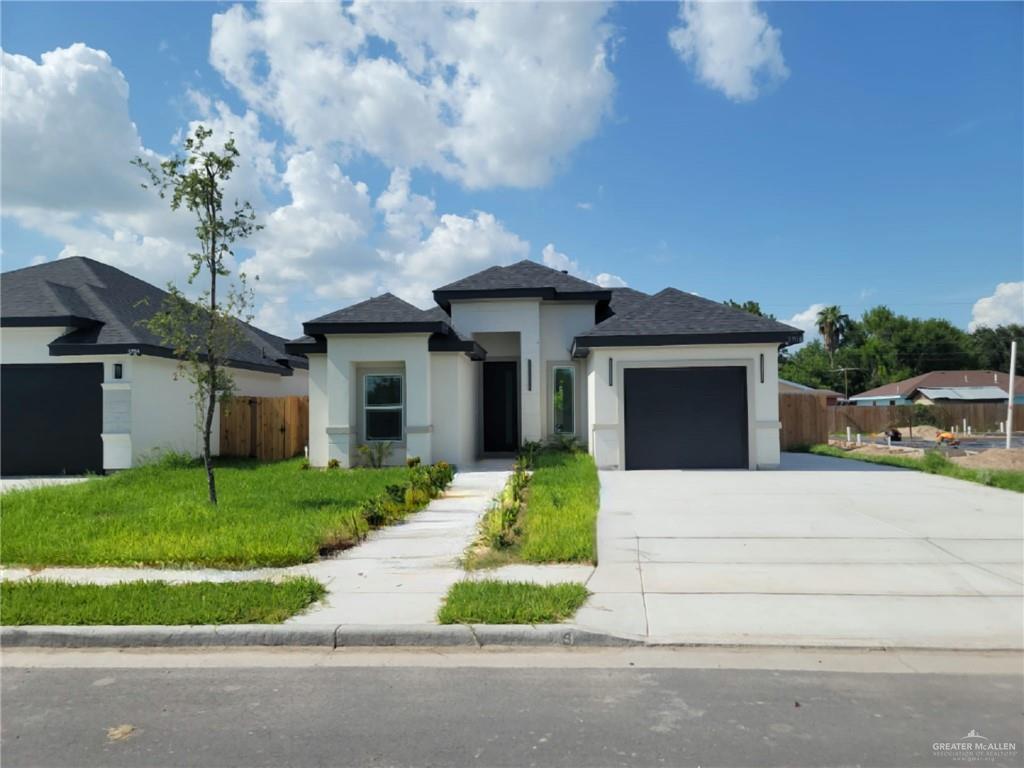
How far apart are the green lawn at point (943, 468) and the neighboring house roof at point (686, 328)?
4.34 meters

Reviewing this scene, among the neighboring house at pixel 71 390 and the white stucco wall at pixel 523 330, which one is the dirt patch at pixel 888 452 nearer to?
the white stucco wall at pixel 523 330

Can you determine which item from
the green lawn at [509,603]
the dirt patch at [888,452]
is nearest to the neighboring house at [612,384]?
the dirt patch at [888,452]

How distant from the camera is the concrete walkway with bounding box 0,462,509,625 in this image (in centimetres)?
574

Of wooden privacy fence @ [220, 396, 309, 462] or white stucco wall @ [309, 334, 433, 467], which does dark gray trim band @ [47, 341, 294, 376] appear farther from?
wooden privacy fence @ [220, 396, 309, 462]

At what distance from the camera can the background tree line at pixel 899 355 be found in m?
72.6

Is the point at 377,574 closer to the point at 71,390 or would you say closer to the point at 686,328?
the point at 686,328

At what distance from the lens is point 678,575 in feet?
22.5

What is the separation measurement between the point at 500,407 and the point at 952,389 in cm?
5152

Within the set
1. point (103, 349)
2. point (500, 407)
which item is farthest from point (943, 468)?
point (103, 349)

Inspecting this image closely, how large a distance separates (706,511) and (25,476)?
1489 centimetres

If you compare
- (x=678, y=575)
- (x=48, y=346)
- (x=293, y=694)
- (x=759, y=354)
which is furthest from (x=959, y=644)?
(x=48, y=346)

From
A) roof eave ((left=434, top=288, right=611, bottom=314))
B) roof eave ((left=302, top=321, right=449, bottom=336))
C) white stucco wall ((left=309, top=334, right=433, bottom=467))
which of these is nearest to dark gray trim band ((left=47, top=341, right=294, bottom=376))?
roof eave ((left=302, top=321, right=449, bottom=336))

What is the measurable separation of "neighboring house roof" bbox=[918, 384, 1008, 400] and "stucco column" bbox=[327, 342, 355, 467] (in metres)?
53.1

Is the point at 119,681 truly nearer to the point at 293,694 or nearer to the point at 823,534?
the point at 293,694
